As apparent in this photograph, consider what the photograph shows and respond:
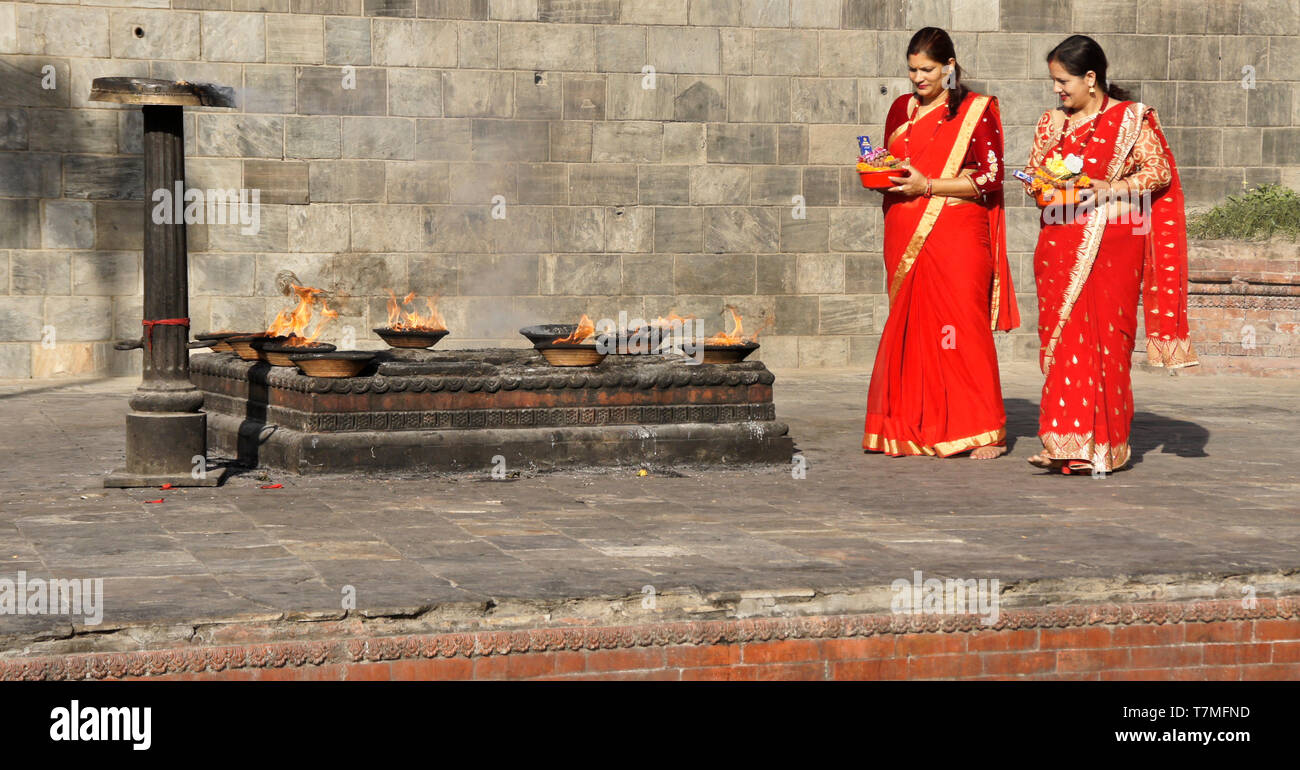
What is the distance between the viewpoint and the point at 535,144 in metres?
12.8

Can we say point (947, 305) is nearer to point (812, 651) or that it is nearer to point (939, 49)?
point (939, 49)

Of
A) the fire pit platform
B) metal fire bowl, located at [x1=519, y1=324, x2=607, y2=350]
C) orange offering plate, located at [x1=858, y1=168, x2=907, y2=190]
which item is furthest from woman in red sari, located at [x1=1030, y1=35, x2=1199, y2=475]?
metal fire bowl, located at [x1=519, y1=324, x2=607, y2=350]

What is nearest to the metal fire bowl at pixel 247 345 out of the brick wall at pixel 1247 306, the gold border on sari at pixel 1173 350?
the gold border on sari at pixel 1173 350

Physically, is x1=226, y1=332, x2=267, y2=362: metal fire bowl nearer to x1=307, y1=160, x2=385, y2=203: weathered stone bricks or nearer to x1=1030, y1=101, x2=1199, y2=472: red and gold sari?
x1=1030, y1=101, x2=1199, y2=472: red and gold sari

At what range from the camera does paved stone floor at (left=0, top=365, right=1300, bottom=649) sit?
504 cm

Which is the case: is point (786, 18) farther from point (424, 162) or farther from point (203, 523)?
point (203, 523)

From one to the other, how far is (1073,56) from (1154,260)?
109cm

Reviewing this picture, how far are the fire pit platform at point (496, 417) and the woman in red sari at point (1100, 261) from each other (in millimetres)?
1435

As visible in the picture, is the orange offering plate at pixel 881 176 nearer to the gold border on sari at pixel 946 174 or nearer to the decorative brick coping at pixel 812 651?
the gold border on sari at pixel 946 174

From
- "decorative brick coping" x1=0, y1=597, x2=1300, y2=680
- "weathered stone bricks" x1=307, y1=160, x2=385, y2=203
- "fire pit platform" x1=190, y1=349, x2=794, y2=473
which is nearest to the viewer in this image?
"decorative brick coping" x1=0, y1=597, x2=1300, y2=680

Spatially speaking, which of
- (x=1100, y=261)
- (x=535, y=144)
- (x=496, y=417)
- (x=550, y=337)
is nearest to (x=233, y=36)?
(x=535, y=144)

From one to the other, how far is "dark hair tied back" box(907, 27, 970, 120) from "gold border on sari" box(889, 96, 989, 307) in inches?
3.7

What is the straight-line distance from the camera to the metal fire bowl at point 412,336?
30.0ft

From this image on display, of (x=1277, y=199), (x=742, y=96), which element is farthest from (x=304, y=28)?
(x=1277, y=199)
